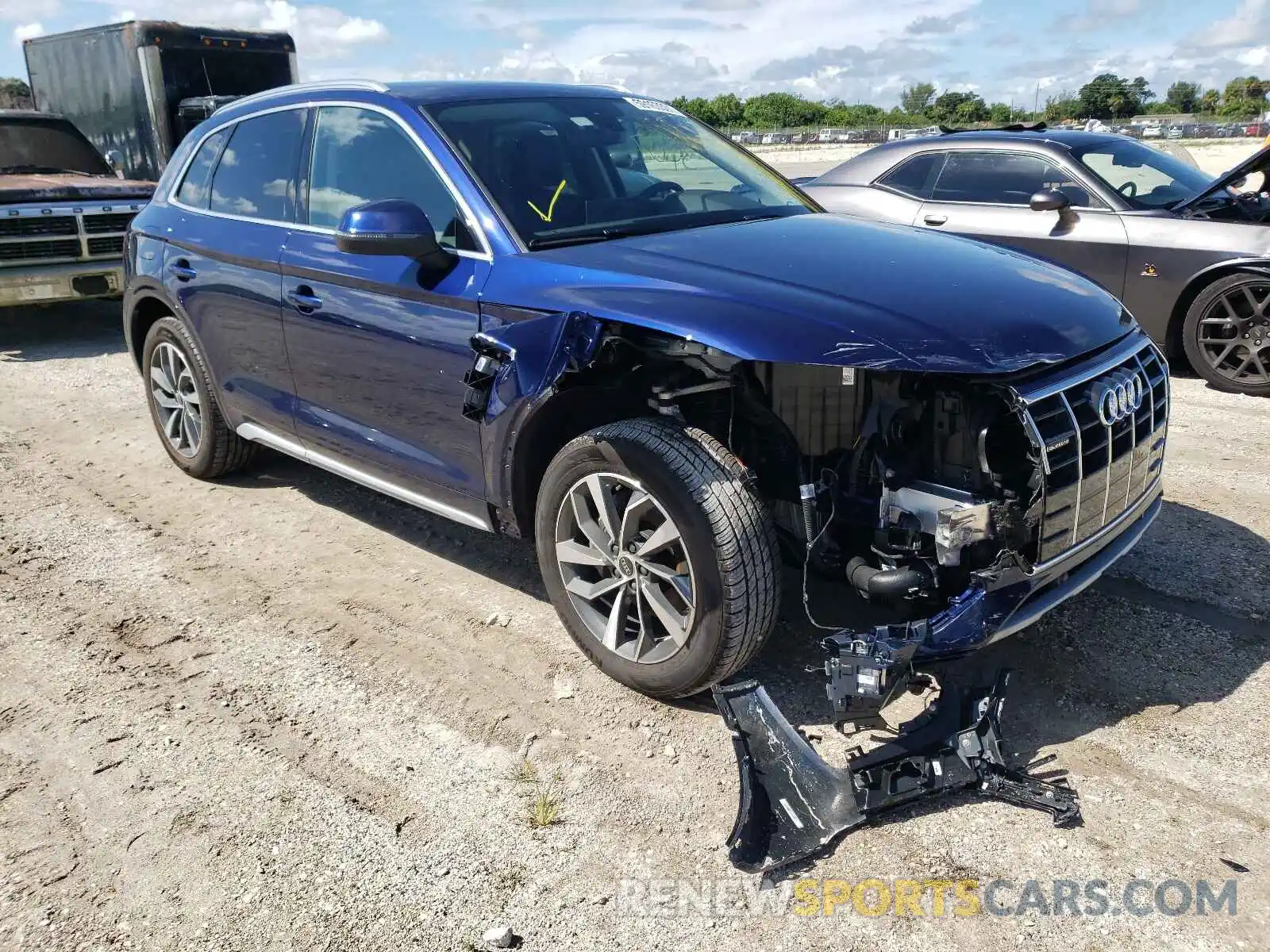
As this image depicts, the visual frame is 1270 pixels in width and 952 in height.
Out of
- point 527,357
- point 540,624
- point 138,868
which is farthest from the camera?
point 540,624

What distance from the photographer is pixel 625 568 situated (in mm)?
3219

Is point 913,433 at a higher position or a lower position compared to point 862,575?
higher

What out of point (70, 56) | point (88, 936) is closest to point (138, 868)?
point (88, 936)

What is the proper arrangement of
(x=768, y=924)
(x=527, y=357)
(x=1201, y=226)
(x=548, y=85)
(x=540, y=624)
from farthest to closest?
(x=1201, y=226) < (x=548, y=85) < (x=540, y=624) < (x=527, y=357) < (x=768, y=924)

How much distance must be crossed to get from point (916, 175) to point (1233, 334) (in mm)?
2499

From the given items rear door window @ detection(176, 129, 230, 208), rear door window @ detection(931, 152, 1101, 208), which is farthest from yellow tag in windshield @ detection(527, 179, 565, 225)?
rear door window @ detection(931, 152, 1101, 208)

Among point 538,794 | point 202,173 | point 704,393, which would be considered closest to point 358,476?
point 704,393

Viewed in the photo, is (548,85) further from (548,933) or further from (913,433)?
(548,933)

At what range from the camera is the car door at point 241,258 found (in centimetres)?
438

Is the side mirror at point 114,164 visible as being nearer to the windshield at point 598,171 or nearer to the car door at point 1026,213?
the car door at point 1026,213

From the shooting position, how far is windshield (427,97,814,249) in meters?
3.61

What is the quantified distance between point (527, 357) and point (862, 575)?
4.06 ft

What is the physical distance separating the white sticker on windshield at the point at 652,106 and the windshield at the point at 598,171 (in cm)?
1

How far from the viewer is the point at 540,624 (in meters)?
3.86
